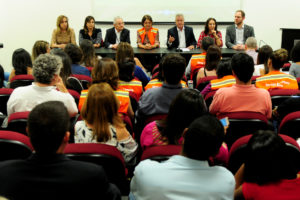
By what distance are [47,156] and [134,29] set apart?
6896 mm

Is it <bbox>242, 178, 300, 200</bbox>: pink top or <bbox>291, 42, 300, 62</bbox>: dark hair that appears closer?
<bbox>242, 178, 300, 200</bbox>: pink top

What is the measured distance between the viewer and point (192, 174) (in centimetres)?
136

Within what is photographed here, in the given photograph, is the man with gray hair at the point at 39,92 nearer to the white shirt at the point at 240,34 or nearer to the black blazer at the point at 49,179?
the black blazer at the point at 49,179

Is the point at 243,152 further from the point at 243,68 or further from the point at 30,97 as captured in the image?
the point at 30,97

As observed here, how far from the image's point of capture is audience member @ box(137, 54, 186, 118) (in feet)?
8.67

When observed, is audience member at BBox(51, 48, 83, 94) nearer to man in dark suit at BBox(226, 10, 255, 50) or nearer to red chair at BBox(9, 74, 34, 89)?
red chair at BBox(9, 74, 34, 89)

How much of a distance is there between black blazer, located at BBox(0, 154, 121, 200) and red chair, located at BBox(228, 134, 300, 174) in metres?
0.84

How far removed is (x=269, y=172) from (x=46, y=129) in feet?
3.17

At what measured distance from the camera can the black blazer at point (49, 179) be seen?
1.26 m

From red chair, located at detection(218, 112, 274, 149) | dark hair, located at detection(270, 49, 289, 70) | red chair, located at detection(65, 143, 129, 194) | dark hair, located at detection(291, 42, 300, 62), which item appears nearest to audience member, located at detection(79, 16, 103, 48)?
dark hair, located at detection(291, 42, 300, 62)

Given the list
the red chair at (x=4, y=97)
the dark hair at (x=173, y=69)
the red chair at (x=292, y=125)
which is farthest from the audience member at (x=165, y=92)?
the red chair at (x=4, y=97)

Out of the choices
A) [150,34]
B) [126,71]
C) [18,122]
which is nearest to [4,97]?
[18,122]

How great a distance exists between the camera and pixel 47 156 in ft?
4.33

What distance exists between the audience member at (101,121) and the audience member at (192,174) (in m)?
0.67
